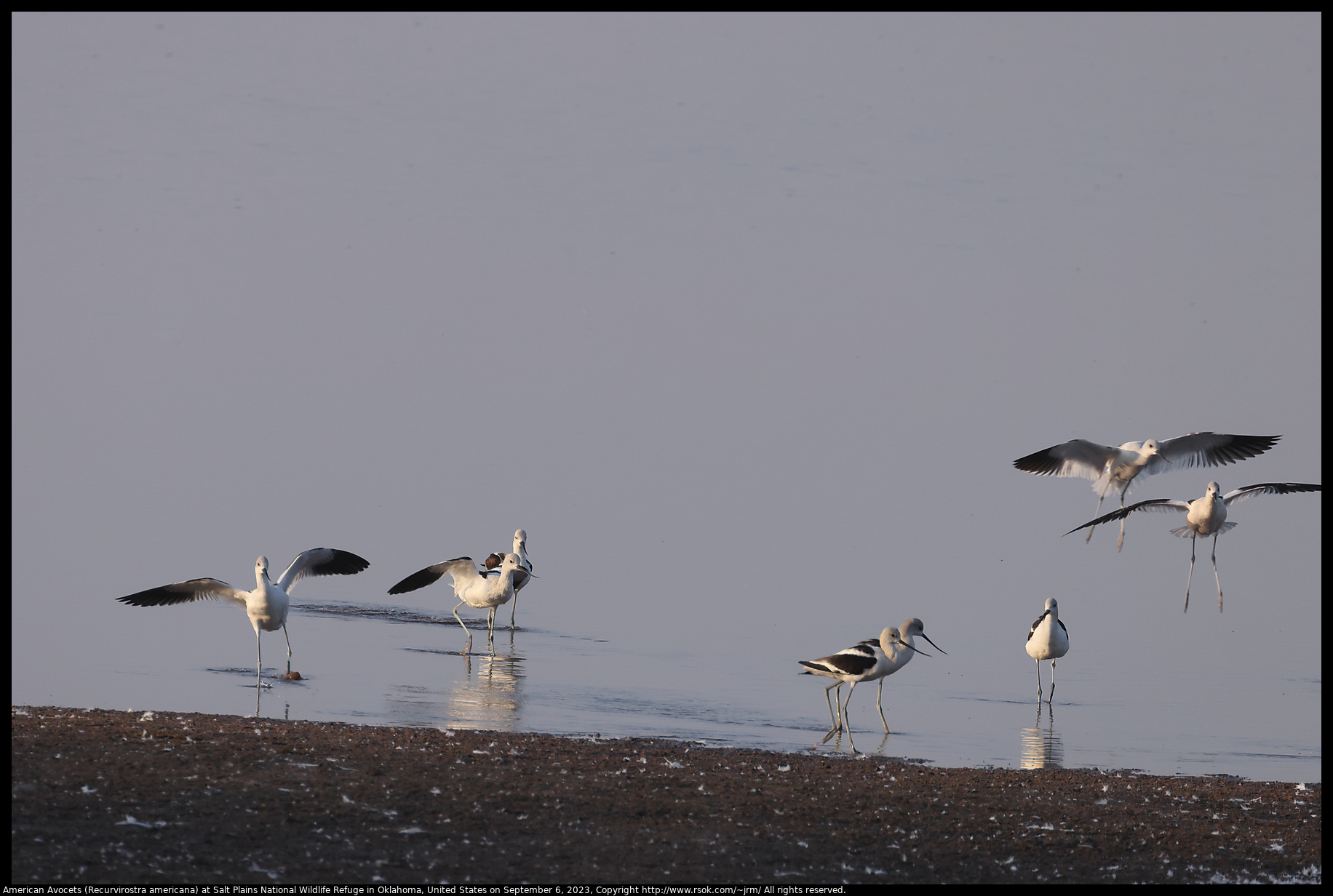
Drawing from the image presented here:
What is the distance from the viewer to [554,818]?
309 inches

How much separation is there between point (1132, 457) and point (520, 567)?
786cm

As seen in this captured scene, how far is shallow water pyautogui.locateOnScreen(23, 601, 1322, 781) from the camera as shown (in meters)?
12.0

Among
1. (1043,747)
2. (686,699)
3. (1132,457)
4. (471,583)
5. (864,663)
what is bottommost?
(1043,747)

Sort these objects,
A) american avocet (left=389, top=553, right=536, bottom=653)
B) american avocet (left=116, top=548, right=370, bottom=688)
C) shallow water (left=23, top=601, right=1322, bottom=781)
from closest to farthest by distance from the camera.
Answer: shallow water (left=23, top=601, right=1322, bottom=781), american avocet (left=116, top=548, right=370, bottom=688), american avocet (left=389, top=553, right=536, bottom=653)

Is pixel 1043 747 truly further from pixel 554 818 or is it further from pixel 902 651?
pixel 554 818

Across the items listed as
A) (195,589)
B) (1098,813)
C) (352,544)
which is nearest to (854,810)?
(1098,813)

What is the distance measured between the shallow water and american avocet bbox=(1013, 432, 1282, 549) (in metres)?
2.47

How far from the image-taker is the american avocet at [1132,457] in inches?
637

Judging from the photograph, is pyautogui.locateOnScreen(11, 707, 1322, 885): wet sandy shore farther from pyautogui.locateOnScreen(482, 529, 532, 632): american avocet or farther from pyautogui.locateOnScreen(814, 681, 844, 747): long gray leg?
pyautogui.locateOnScreen(482, 529, 532, 632): american avocet

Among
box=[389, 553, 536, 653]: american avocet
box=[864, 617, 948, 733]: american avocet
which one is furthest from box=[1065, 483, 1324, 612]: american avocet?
box=[389, 553, 536, 653]: american avocet

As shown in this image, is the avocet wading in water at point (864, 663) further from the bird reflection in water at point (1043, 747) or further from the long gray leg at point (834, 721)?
the bird reflection in water at point (1043, 747)

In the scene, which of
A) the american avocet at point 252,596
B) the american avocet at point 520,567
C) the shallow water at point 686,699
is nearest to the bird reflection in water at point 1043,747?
the shallow water at point 686,699

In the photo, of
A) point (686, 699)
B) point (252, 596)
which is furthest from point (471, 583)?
point (686, 699)

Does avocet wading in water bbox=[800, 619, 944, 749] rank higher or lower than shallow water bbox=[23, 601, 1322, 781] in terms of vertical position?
higher
